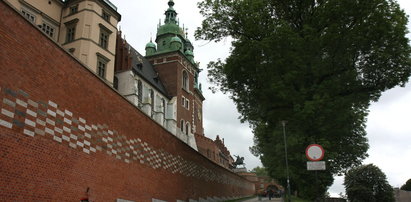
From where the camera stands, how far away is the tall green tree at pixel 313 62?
51.3 feet

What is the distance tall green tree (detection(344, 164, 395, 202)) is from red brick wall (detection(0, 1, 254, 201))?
12018mm

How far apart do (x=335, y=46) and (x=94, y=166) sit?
11.7 m

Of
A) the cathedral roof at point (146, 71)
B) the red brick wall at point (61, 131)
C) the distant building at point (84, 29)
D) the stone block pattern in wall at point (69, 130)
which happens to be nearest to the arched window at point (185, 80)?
the cathedral roof at point (146, 71)

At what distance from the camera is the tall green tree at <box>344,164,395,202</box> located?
20750mm

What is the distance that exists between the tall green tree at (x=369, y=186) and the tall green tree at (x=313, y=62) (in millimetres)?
3696

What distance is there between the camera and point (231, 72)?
61.8ft

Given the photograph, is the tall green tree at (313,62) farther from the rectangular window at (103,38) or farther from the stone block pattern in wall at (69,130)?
the rectangular window at (103,38)

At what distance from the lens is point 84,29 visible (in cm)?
2861

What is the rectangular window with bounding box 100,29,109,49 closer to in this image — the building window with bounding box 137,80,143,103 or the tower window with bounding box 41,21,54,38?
the tower window with bounding box 41,21,54,38

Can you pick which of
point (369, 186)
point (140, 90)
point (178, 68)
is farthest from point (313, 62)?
point (178, 68)

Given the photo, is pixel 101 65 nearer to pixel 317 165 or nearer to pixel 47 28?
pixel 47 28

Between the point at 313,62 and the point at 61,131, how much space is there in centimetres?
1146

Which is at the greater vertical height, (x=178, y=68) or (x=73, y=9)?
(x=178, y=68)

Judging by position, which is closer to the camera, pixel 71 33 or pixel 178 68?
pixel 71 33
